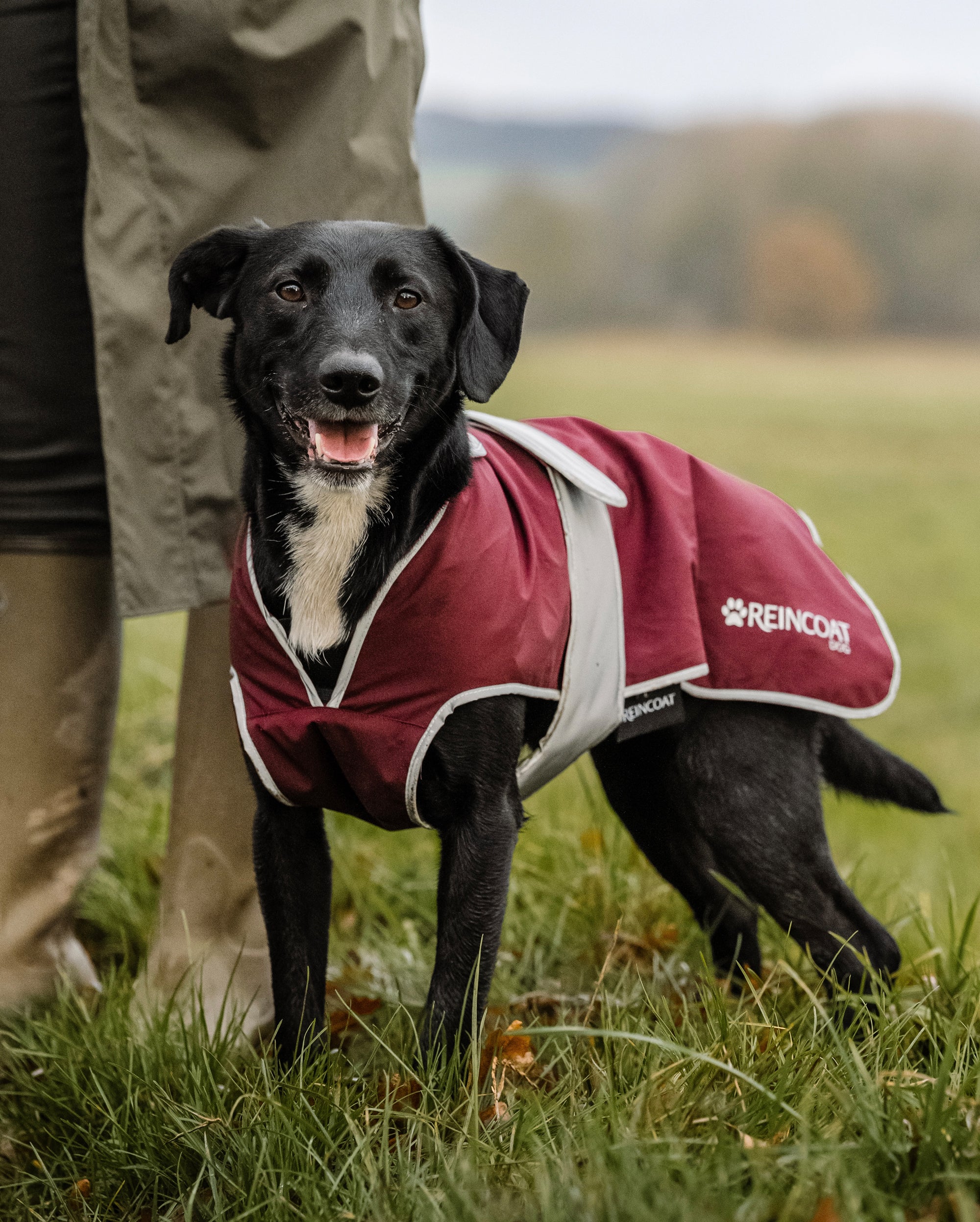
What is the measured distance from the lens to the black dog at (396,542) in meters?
1.98

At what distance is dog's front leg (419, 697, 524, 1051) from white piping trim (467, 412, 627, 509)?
1.32 feet

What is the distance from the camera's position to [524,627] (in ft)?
6.48

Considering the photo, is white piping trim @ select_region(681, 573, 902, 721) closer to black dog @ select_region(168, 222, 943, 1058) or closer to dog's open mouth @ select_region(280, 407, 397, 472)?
black dog @ select_region(168, 222, 943, 1058)

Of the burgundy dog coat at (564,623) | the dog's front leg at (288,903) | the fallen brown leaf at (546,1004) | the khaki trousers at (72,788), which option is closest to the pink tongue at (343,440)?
the burgundy dog coat at (564,623)

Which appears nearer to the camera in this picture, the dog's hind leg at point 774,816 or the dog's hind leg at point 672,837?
the dog's hind leg at point 774,816

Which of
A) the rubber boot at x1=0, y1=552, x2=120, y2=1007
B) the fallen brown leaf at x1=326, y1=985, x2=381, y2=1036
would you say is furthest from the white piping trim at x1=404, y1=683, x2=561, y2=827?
the rubber boot at x1=0, y1=552, x2=120, y2=1007

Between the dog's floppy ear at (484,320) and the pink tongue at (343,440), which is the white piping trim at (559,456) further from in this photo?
the pink tongue at (343,440)

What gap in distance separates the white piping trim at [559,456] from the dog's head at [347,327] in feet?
0.48

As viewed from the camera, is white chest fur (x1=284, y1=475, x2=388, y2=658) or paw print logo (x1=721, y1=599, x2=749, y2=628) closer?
white chest fur (x1=284, y1=475, x2=388, y2=658)

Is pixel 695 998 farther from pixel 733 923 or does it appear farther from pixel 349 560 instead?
pixel 349 560

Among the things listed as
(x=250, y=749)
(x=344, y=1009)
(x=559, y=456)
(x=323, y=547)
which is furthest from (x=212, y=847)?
(x=559, y=456)

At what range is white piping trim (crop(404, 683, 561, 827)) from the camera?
1911 mm

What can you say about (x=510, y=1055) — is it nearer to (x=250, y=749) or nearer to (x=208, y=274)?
(x=250, y=749)

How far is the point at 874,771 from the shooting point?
242 cm
